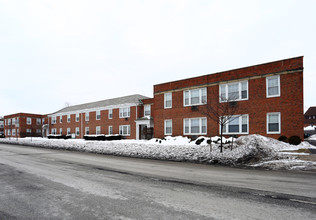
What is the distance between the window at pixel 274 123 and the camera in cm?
1830

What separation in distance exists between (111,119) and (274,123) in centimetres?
2702

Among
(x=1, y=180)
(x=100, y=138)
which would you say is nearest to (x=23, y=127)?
(x=100, y=138)

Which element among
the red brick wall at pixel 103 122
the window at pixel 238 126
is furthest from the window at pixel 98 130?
the window at pixel 238 126

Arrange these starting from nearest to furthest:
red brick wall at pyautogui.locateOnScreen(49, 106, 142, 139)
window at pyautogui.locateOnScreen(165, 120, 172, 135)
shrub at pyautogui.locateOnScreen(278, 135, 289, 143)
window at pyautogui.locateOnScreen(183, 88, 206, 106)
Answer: shrub at pyautogui.locateOnScreen(278, 135, 289, 143), window at pyautogui.locateOnScreen(183, 88, 206, 106), window at pyautogui.locateOnScreen(165, 120, 172, 135), red brick wall at pyautogui.locateOnScreen(49, 106, 142, 139)

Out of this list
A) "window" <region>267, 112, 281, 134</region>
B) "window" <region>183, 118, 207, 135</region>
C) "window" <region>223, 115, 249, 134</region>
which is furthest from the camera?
"window" <region>183, 118, 207, 135</region>

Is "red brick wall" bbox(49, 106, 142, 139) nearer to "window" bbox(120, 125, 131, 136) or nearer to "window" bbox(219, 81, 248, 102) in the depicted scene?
"window" bbox(120, 125, 131, 136)

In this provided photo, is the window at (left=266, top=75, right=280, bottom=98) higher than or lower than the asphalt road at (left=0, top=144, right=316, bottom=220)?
higher

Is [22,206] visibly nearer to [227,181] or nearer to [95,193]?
[95,193]

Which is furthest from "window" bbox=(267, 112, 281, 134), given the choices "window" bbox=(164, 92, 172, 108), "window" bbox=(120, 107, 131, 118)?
"window" bbox=(120, 107, 131, 118)

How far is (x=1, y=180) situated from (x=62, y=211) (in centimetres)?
459

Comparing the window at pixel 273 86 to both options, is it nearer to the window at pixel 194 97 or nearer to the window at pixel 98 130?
the window at pixel 194 97

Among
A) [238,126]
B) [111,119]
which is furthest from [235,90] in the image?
[111,119]

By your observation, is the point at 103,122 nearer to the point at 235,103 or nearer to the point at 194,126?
the point at 194,126

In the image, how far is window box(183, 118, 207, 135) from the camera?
22.5 m
